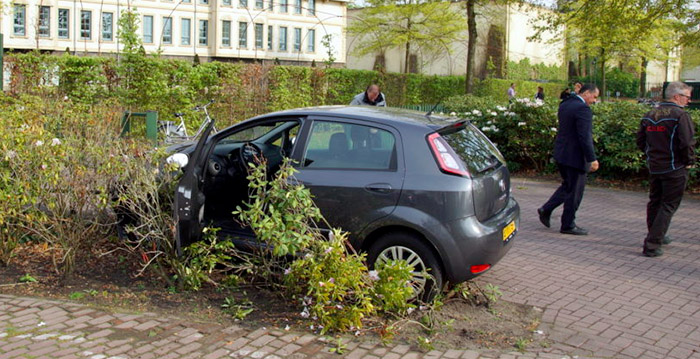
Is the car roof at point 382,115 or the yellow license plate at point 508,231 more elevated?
the car roof at point 382,115

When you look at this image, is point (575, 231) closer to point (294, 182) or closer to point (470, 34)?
point (294, 182)

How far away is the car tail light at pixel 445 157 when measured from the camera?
5570 millimetres

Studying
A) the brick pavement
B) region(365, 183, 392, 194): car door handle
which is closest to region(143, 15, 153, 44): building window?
the brick pavement

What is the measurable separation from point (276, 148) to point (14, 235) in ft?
8.50

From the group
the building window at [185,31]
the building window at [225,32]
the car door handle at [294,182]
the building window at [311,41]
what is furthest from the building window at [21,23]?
the car door handle at [294,182]

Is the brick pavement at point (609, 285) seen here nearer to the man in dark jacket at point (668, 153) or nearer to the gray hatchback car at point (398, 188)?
the man in dark jacket at point (668, 153)

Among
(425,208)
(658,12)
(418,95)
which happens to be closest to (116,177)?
(425,208)

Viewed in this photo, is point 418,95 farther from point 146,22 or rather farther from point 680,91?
point 146,22

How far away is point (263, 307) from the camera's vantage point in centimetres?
554

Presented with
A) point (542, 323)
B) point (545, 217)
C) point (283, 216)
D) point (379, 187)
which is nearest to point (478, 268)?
point (542, 323)

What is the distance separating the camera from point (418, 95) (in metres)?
28.6

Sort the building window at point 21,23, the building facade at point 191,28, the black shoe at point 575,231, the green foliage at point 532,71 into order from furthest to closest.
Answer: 1. the building facade at point 191,28
2. the green foliage at point 532,71
3. the building window at point 21,23
4. the black shoe at point 575,231

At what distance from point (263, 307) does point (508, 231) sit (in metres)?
2.17

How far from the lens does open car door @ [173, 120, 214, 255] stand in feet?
18.9
